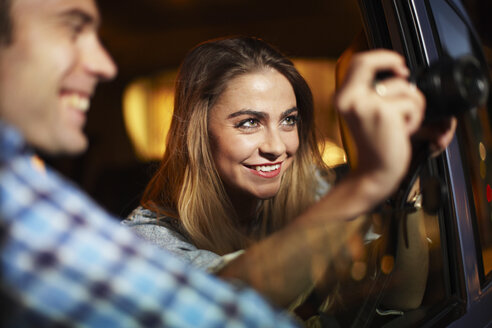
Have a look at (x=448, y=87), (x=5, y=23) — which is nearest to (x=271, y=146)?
(x=448, y=87)

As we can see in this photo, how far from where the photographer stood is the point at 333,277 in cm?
74

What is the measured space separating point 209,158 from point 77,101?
2.90ft

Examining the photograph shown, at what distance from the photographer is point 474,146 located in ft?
4.68

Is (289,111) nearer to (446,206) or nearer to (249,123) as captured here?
(249,123)

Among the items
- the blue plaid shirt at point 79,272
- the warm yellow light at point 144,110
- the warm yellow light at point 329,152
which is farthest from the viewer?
the warm yellow light at point 144,110

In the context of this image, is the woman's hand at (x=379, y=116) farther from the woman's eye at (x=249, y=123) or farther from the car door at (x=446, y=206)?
the woman's eye at (x=249, y=123)

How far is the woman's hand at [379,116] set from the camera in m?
0.60

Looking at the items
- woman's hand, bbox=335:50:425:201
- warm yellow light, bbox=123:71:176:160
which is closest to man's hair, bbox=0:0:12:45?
woman's hand, bbox=335:50:425:201

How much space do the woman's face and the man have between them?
33.1 inches

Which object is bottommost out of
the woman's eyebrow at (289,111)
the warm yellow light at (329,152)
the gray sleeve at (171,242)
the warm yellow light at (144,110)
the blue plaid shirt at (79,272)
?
the warm yellow light at (144,110)

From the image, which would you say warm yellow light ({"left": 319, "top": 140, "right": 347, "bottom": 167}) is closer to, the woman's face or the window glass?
the woman's face

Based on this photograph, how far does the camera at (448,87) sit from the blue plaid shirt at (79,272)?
14.8 inches

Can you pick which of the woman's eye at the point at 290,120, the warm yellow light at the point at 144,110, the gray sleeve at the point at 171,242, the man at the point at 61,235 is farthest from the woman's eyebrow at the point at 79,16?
the warm yellow light at the point at 144,110

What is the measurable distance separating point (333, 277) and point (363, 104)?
0.28 metres
